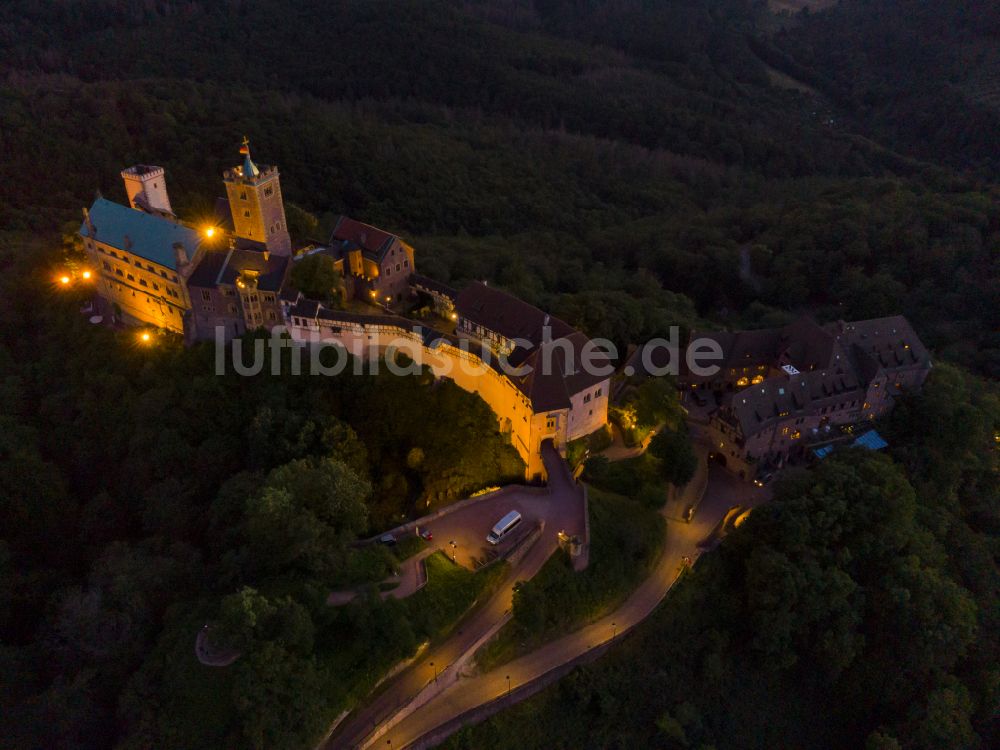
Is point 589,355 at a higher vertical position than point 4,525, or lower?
higher

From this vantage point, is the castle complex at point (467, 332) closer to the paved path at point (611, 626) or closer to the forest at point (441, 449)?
the paved path at point (611, 626)

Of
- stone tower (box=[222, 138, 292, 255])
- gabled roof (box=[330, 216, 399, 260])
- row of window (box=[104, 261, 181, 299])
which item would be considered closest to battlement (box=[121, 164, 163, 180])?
row of window (box=[104, 261, 181, 299])

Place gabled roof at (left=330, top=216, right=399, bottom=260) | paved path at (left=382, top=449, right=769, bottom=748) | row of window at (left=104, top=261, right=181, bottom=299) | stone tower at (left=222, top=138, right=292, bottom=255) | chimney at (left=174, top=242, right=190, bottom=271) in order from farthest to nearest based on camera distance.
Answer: gabled roof at (left=330, top=216, right=399, bottom=260)
row of window at (left=104, top=261, right=181, bottom=299)
chimney at (left=174, top=242, right=190, bottom=271)
stone tower at (left=222, top=138, right=292, bottom=255)
paved path at (left=382, top=449, right=769, bottom=748)

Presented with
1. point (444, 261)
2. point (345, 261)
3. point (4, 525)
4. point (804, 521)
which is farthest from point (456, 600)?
point (444, 261)

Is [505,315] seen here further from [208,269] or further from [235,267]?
[208,269]

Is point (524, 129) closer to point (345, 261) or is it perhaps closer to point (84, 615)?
point (345, 261)

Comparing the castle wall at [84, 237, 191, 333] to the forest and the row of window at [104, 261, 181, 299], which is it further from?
the forest
